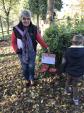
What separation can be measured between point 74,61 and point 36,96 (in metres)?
1.30

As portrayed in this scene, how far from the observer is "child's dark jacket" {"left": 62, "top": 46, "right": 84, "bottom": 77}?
5.26 m

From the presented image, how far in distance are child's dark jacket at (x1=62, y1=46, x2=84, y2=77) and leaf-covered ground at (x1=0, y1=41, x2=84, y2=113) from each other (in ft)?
2.31

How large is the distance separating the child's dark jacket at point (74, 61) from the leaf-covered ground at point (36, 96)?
2.31 ft

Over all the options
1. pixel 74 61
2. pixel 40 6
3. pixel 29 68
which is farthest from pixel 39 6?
pixel 74 61

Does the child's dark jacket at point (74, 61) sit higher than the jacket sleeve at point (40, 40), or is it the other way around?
the jacket sleeve at point (40, 40)

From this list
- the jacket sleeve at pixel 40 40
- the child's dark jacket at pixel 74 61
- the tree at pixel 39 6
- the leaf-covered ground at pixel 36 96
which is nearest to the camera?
the child's dark jacket at pixel 74 61

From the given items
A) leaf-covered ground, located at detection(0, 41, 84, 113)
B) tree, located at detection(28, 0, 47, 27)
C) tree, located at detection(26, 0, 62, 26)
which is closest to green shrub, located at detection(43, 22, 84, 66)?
leaf-covered ground, located at detection(0, 41, 84, 113)

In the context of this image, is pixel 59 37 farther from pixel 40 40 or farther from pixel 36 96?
pixel 36 96

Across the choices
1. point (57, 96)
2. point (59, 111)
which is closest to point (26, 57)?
point (57, 96)

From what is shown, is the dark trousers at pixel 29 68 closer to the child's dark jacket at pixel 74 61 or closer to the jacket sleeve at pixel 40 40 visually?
the jacket sleeve at pixel 40 40

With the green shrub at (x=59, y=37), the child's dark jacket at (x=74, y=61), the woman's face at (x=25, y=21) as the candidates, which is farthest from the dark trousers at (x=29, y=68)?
the child's dark jacket at (x=74, y=61)

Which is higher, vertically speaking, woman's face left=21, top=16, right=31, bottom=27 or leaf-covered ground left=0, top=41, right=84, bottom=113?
woman's face left=21, top=16, right=31, bottom=27

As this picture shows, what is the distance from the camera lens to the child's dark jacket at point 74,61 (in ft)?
17.3

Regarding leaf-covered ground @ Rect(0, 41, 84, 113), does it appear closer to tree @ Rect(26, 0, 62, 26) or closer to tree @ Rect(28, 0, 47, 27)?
tree @ Rect(28, 0, 47, 27)
